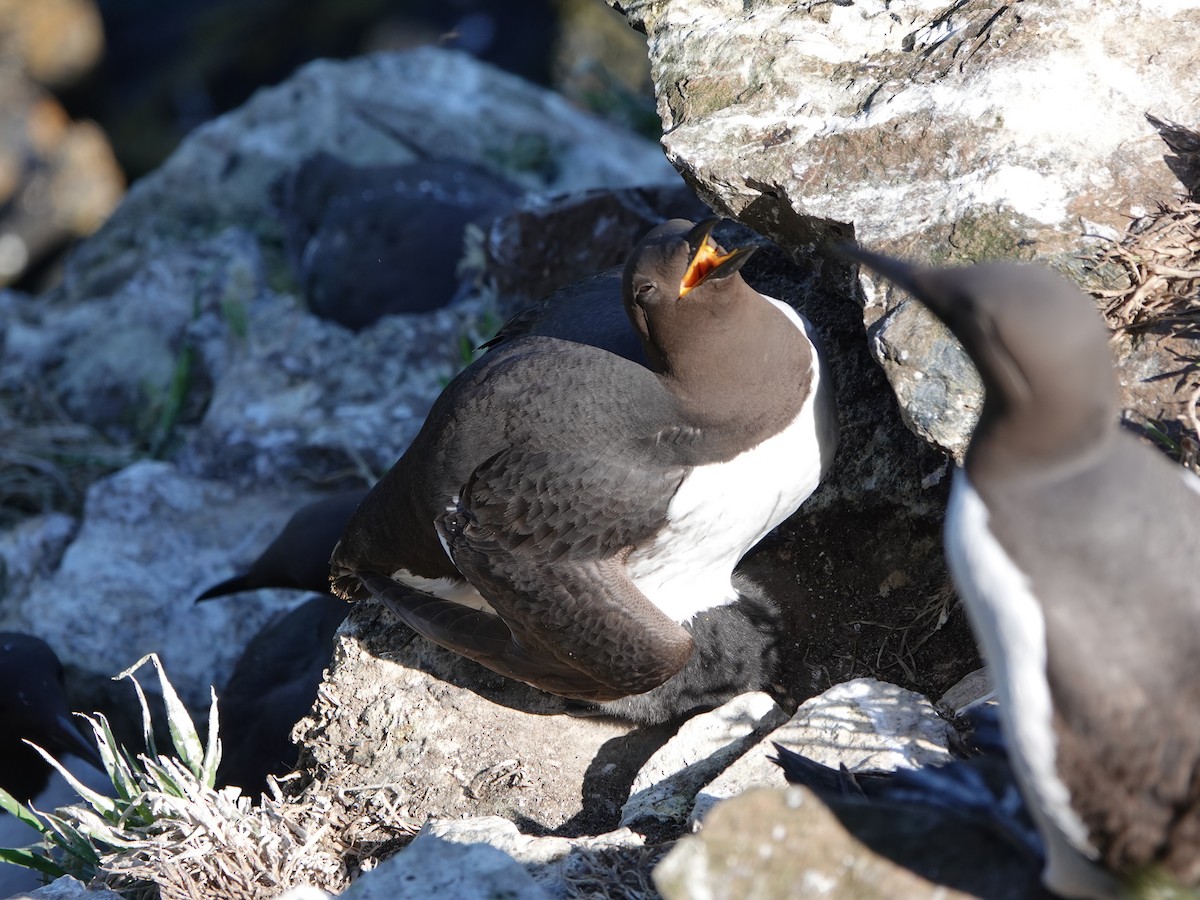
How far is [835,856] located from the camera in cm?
237

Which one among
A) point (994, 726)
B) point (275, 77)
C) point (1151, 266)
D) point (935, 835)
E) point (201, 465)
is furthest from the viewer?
point (275, 77)

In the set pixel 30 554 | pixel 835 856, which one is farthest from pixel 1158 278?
pixel 30 554

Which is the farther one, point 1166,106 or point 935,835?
point 1166,106

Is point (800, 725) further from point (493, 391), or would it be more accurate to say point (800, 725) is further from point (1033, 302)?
point (1033, 302)

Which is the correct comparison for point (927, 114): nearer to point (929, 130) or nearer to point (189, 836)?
point (929, 130)

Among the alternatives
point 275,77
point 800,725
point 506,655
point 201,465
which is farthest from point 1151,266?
point 275,77

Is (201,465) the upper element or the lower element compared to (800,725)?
lower

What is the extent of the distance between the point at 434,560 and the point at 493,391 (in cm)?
61

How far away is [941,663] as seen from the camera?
3.74 meters

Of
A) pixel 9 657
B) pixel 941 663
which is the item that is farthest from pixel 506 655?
pixel 9 657

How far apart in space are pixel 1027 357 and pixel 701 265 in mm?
1447

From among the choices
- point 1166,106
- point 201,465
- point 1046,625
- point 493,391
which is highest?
point 1166,106

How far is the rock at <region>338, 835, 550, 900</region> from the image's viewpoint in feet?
8.82

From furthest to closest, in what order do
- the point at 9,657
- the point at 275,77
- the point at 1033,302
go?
1. the point at 275,77
2. the point at 9,657
3. the point at 1033,302
